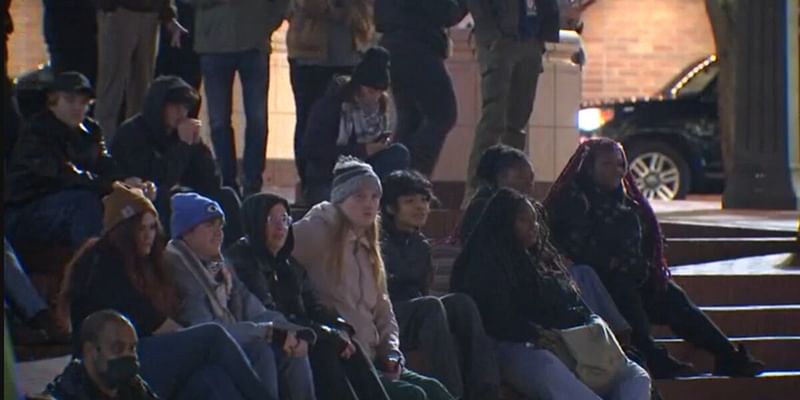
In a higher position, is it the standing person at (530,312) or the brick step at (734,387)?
the standing person at (530,312)

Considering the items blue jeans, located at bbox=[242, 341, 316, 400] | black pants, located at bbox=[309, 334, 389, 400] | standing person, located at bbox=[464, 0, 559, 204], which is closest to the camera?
blue jeans, located at bbox=[242, 341, 316, 400]

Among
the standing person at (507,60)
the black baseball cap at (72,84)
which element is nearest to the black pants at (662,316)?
the standing person at (507,60)

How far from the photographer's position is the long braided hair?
10.3 m

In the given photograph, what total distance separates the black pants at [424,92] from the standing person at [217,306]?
13.2 feet

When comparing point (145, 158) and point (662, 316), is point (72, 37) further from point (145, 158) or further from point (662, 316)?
point (662, 316)

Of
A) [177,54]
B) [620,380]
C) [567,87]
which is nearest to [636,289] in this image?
[620,380]

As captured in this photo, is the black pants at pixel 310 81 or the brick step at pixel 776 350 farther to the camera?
the black pants at pixel 310 81

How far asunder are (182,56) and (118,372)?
5.68 m

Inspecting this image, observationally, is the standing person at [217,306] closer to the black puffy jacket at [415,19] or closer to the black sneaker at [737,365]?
the black sneaker at [737,365]

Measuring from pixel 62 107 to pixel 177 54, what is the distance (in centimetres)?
324

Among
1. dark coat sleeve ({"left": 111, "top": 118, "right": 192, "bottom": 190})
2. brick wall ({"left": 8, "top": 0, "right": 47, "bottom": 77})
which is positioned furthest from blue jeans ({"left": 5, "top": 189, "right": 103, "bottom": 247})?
brick wall ({"left": 8, "top": 0, "right": 47, "bottom": 77})

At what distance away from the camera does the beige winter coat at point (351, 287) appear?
860cm

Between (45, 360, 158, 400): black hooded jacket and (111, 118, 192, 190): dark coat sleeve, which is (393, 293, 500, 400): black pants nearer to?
(111, 118, 192, 190): dark coat sleeve

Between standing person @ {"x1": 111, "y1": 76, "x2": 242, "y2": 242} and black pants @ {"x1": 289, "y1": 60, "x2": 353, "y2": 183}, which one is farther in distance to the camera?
black pants @ {"x1": 289, "y1": 60, "x2": 353, "y2": 183}
